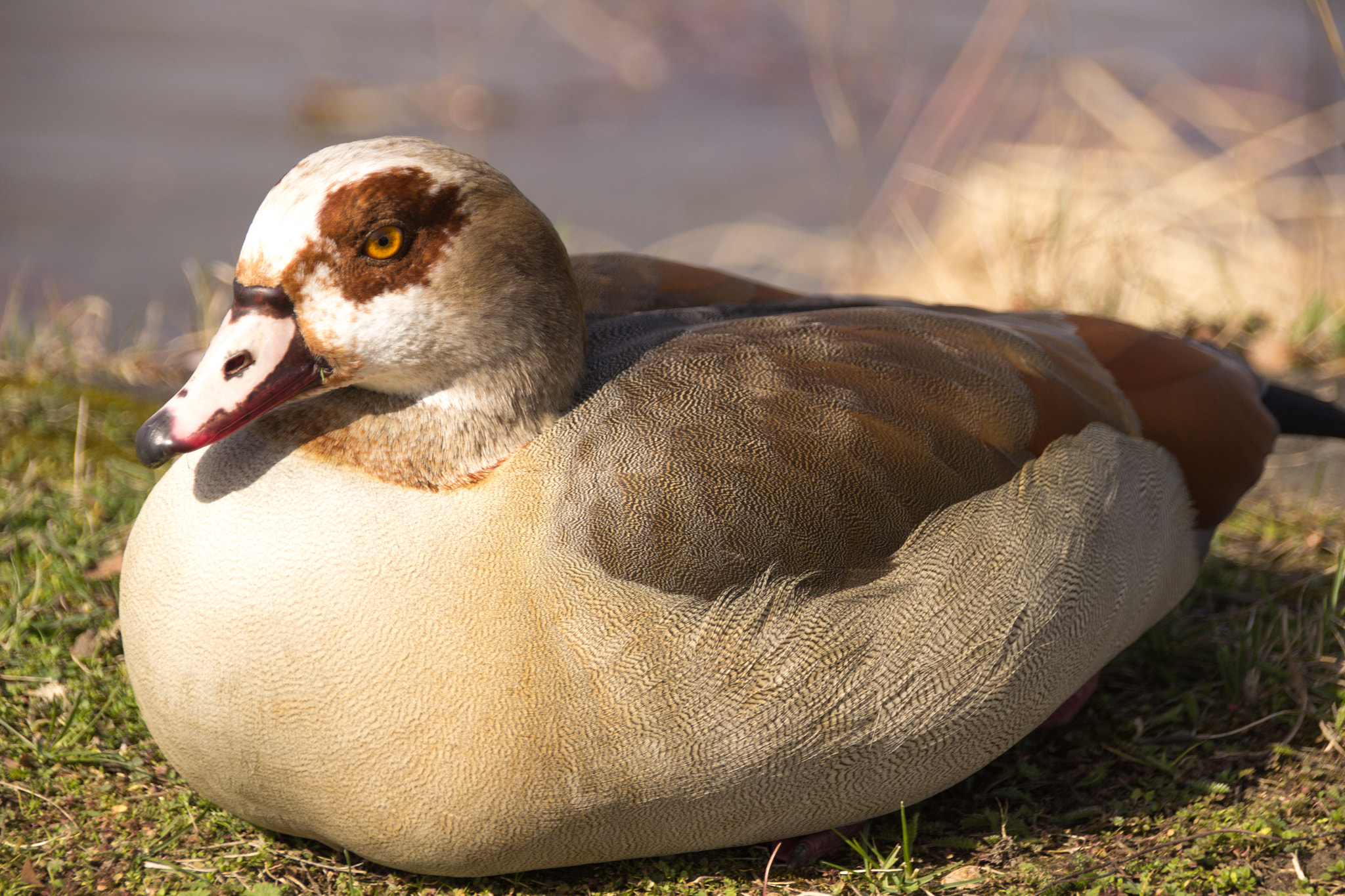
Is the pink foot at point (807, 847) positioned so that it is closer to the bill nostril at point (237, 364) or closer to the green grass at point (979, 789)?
the green grass at point (979, 789)

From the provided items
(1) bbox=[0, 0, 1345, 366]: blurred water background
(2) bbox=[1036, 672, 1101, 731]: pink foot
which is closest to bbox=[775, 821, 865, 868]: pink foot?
(2) bbox=[1036, 672, 1101, 731]: pink foot

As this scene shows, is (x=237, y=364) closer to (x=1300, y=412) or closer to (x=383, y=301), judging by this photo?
(x=383, y=301)

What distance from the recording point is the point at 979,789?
9.03 ft

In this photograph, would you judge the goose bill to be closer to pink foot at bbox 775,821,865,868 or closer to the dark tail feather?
pink foot at bbox 775,821,865,868

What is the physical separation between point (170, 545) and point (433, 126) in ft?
26.1

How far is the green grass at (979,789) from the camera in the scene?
2393mm

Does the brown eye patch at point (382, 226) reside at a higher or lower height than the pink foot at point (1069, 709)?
higher

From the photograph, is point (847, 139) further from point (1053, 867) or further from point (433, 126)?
point (433, 126)

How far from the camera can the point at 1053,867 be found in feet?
8.07

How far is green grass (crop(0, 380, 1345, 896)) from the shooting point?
94.2 inches

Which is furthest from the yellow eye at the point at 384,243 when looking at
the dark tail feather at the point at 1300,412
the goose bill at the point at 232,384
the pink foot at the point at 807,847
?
the dark tail feather at the point at 1300,412

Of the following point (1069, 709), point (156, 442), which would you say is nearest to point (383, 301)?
point (156, 442)

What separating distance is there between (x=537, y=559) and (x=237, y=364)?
622mm

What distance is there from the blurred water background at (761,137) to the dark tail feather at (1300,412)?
169cm
